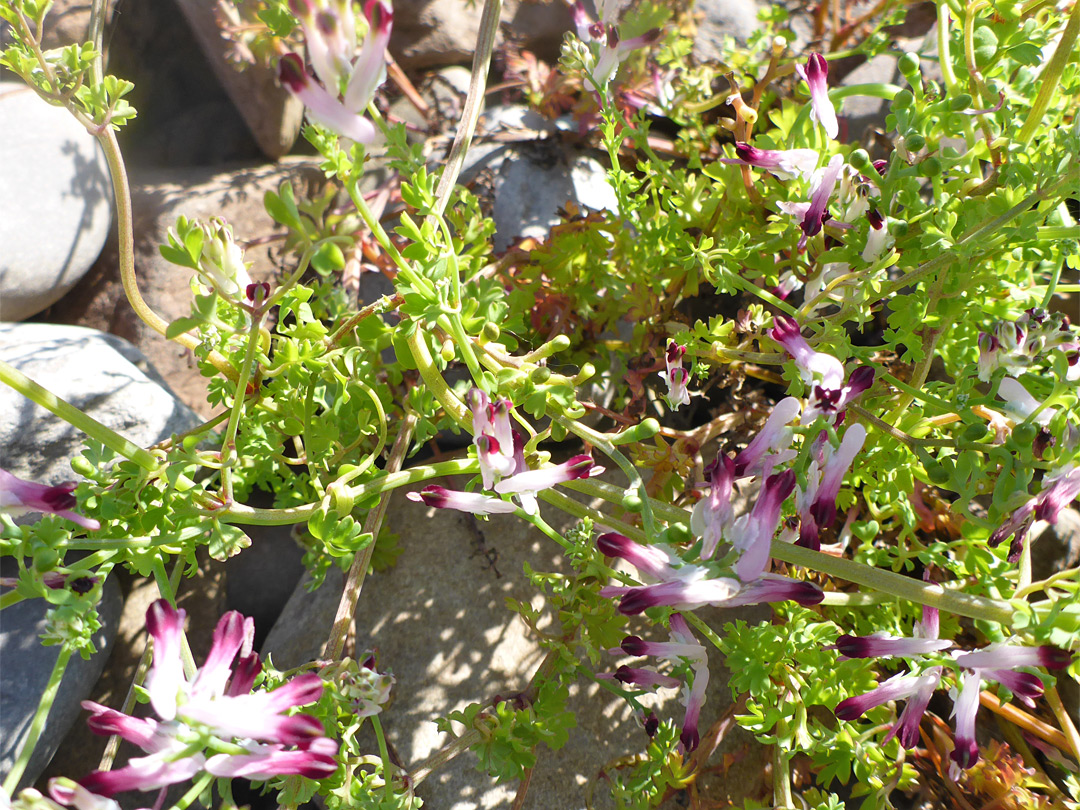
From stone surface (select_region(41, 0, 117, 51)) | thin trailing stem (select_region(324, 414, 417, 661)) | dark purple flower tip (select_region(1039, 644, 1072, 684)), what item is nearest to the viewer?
dark purple flower tip (select_region(1039, 644, 1072, 684))

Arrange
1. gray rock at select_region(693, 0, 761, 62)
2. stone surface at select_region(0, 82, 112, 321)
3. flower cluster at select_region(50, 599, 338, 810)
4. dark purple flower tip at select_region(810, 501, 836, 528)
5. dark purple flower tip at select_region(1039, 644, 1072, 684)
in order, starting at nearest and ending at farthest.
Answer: flower cluster at select_region(50, 599, 338, 810) < dark purple flower tip at select_region(1039, 644, 1072, 684) < dark purple flower tip at select_region(810, 501, 836, 528) < stone surface at select_region(0, 82, 112, 321) < gray rock at select_region(693, 0, 761, 62)

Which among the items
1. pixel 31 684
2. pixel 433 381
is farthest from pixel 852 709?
pixel 31 684

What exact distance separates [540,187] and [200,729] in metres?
2.15

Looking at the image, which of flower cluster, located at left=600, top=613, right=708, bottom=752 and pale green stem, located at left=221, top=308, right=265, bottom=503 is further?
flower cluster, located at left=600, top=613, right=708, bottom=752

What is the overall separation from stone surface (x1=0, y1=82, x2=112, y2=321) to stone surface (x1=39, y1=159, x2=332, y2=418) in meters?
0.16

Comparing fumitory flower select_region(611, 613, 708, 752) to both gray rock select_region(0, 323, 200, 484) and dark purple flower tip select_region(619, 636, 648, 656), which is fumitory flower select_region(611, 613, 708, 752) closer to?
dark purple flower tip select_region(619, 636, 648, 656)

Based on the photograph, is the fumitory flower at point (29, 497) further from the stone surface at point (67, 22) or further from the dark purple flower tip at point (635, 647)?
the stone surface at point (67, 22)

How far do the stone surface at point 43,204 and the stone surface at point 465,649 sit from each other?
1.39m

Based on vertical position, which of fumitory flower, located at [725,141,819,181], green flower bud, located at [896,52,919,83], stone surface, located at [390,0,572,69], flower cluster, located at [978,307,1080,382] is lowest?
flower cluster, located at [978,307,1080,382]

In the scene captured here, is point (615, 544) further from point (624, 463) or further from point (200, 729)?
point (200, 729)

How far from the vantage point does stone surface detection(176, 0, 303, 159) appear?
2.98 m

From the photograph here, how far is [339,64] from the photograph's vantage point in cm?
86

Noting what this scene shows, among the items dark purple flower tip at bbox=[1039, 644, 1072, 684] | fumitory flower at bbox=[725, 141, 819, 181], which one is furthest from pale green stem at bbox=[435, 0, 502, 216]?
dark purple flower tip at bbox=[1039, 644, 1072, 684]

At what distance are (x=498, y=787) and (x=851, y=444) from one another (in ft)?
4.29
